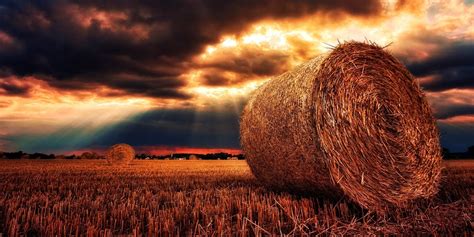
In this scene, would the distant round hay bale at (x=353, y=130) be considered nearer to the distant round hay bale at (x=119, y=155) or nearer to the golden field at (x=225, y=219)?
the golden field at (x=225, y=219)

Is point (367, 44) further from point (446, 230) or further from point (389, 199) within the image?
point (446, 230)

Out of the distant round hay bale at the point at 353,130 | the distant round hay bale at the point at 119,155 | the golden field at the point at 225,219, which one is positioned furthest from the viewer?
the distant round hay bale at the point at 119,155

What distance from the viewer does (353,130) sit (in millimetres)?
5477

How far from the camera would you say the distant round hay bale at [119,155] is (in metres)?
20.5

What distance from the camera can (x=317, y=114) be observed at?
523 centimetres

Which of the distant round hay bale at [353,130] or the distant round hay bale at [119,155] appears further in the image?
the distant round hay bale at [119,155]

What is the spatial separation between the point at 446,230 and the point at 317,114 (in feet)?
7.01

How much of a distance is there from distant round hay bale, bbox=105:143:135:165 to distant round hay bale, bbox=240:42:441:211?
15637mm

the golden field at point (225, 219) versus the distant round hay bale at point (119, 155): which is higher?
the distant round hay bale at point (119, 155)

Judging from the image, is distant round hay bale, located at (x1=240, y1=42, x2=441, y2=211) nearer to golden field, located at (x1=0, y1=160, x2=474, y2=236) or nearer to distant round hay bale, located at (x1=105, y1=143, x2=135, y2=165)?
golden field, located at (x1=0, y1=160, x2=474, y2=236)

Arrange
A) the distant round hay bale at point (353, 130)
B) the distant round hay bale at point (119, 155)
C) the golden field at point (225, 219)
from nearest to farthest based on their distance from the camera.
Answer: the golden field at point (225, 219) → the distant round hay bale at point (353, 130) → the distant round hay bale at point (119, 155)

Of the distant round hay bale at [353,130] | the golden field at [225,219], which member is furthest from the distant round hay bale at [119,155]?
the distant round hay bale at [353,130]

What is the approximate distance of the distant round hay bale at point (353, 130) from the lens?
525 cm

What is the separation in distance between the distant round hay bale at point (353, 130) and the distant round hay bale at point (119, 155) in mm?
15637
